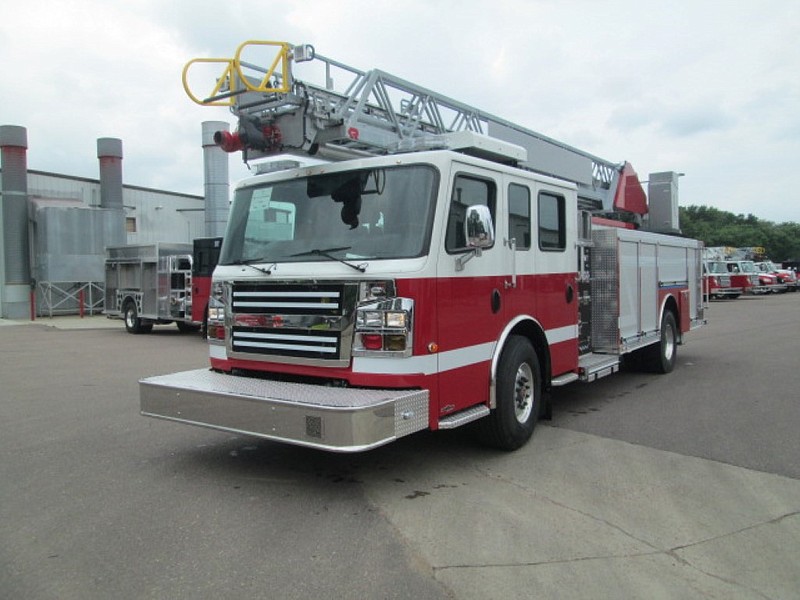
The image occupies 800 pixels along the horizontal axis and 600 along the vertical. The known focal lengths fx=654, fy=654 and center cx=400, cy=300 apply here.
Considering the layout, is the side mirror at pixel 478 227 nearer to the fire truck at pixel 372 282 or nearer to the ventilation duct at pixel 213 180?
the fire truck at pixel 372 282

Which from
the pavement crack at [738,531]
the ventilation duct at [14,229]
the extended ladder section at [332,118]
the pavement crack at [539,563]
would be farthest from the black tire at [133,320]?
the pavement crack at [738,531]

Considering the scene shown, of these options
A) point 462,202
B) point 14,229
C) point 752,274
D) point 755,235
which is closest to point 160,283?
point 14,229

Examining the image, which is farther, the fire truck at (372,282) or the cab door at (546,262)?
the cab door at (546,262)

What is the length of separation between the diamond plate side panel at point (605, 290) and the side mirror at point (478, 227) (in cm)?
349

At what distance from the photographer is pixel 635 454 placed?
5.75m

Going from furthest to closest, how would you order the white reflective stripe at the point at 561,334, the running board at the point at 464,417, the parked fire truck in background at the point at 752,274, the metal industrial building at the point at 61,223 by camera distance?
the parked fire truck in background at the point at 752,274, the metal industrial building at the point at 61,223, the white reflective stripe at the point at 561,334, the running board at the point at 464,417

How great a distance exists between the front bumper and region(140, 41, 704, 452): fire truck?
A: 0.04 feet

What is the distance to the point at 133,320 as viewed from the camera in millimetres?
18953

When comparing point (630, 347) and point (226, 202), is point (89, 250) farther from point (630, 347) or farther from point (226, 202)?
point (630, 347)

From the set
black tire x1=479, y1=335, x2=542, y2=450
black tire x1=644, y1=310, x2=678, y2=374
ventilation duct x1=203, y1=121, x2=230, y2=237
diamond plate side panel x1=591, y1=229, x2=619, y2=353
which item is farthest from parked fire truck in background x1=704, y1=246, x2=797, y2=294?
black tire x1=479, y1=335, x2=542, y2=450

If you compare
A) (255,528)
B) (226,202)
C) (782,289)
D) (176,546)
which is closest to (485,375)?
(255,528)

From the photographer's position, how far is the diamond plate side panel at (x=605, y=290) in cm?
781

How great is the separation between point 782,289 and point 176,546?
44.4 m

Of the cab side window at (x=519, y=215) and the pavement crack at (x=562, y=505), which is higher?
the cab side window at (x=519, y=215)
